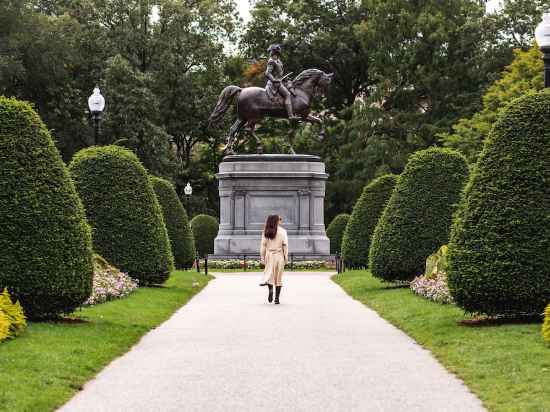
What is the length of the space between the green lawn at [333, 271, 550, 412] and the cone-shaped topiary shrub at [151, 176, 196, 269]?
43.6 feet

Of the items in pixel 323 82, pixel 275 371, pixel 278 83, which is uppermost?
pixel 323 82

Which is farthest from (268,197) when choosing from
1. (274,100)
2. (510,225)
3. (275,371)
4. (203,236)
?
(275,371)

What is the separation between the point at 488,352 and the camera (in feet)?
38.3

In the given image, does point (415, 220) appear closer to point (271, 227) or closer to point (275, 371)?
point (271, 227)

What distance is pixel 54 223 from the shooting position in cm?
1458

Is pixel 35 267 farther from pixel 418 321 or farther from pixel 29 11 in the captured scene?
pixel 29 11

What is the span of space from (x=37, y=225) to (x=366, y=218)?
55.3ft

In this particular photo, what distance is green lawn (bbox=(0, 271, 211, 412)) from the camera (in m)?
9.24

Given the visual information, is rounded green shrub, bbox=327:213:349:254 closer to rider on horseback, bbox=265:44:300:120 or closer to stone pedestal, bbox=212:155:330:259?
stone pedestal, bbox=212:155:330:259

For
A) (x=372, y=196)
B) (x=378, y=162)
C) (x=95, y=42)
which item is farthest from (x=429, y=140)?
(x=372, y=196)

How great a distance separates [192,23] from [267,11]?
465 centimetres

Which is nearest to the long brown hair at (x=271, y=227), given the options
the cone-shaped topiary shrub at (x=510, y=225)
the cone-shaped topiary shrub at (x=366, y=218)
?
the cone-shaped topiary shrub at (x=510, y=225)

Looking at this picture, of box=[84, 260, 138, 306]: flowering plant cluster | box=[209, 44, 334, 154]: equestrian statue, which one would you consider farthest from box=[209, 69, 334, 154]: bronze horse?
box=[84, 260, 138, 306]: flowering plant cluster

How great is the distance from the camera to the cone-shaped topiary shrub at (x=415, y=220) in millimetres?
22109
